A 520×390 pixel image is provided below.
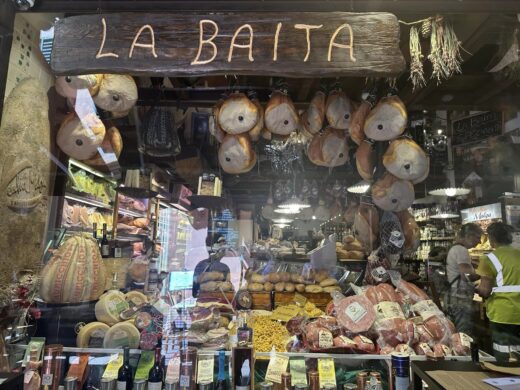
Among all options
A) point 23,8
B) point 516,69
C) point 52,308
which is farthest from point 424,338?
point 23,8

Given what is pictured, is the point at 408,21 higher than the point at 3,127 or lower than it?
higher

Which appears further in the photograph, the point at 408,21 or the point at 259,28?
the point at 408,21

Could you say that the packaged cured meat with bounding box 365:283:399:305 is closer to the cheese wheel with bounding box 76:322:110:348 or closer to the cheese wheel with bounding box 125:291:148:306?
the cheese wheel with bounding box 125:291:148:306

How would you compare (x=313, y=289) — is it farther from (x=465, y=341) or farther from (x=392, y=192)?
(x=465, y=341)

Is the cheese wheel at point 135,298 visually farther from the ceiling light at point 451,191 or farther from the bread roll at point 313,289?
the ceiling light at point 451,191

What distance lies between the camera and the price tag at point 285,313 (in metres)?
2.86

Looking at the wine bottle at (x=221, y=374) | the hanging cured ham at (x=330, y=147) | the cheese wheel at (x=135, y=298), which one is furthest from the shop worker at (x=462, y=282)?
the cheese wheel at (x=135, y=298)

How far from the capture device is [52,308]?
2439 mm

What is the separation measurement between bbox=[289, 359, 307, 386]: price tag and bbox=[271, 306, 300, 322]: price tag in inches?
27.4

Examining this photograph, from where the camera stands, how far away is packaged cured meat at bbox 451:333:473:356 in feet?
7.52

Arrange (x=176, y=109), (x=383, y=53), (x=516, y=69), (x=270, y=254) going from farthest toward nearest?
(x=270, y=254) → (x=176, y=109) → (x=516, y=69) → (x=383, y=53)

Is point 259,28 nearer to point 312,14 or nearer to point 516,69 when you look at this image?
point 312,14

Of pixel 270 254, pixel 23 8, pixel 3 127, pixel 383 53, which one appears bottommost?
pixel 270 254

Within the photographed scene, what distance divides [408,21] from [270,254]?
278 cm
